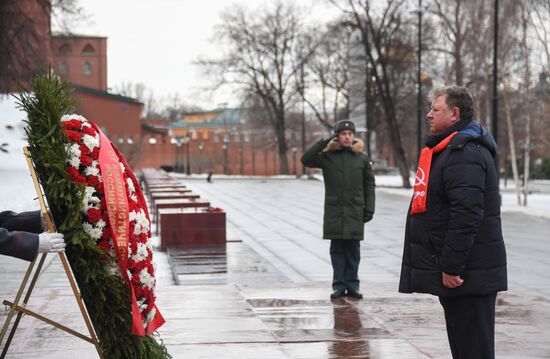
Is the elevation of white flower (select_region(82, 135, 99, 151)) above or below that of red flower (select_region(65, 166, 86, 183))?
above

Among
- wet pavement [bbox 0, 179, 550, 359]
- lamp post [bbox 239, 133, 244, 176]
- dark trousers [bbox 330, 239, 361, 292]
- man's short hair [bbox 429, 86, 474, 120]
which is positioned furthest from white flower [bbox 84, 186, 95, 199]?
lamp post [bbox 239, 133, 244, 176]

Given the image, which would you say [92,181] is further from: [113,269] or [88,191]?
[113,269]

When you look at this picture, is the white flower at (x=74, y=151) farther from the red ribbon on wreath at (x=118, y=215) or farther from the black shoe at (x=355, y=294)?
the black shoe at (x=355, y=294)

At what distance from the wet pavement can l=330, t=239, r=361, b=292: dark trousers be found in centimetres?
21

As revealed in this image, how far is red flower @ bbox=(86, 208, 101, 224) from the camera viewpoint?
4984 mm

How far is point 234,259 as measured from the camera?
1339 centimetres

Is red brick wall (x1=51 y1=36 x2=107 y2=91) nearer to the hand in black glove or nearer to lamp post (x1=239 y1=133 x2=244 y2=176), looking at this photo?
lamp post (x1=239 y1=133 x2=244 y2=176)

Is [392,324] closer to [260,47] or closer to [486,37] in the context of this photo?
[486,37]

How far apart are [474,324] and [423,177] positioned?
0.90m

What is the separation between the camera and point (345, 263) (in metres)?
9.41

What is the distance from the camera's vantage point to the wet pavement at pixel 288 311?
681 cm

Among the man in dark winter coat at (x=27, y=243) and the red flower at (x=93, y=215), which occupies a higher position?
the red flower at (x=93, y=215)

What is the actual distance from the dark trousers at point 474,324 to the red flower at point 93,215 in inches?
80.9

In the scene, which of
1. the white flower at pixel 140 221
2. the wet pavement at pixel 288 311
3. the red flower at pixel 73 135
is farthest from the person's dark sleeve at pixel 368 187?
the red flower at pixel 73 135
